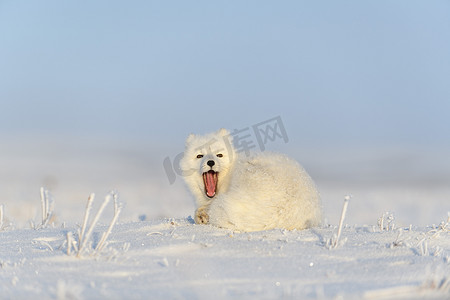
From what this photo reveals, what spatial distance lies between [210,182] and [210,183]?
0.6 inches

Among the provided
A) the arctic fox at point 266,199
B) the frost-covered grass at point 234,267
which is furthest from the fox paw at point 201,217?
the frost-covered grass at point 234,267

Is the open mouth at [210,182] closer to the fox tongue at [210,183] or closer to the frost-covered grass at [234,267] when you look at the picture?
the fox tongue at [210,183]

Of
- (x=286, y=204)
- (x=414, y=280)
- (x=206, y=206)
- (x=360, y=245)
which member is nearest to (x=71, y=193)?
(x=206, y=206)

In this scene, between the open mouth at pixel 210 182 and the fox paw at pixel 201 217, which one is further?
the open mouth at pixel 210 182

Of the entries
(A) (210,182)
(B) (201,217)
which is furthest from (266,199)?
(A) (210,182)

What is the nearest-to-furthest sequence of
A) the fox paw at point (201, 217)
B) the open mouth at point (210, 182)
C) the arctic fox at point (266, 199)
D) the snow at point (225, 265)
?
the snow at point (225, 265)
the arctic fox at point (266, 199)
the fox paw at point (201, 217)
the open mouth at point (210, 182)

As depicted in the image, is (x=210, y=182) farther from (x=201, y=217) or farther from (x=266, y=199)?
(x=266, y=199)

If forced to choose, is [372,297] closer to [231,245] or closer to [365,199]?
[231,245]

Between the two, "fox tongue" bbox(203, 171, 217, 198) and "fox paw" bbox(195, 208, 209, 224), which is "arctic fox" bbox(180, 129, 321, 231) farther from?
"fox tongue" bbox(203, 171, 217, 198)

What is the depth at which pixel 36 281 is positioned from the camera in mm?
3260

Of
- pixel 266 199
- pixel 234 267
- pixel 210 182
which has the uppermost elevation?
pixel 210 182

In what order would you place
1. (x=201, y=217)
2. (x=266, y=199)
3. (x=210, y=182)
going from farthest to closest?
1. (x=210, y=182)
2. (x=201, y=217)
3. (x=266, y=199)

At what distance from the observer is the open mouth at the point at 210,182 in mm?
6645

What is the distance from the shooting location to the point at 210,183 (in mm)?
6660
